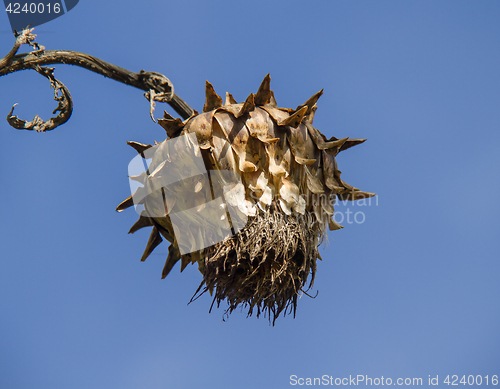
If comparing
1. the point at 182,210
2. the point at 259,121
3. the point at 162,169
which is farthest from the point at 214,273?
the point at 259,121

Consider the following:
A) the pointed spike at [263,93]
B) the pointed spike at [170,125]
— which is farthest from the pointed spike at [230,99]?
the pointed spike at [170,125]

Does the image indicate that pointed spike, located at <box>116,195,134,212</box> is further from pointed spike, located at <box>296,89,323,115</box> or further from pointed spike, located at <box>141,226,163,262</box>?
pointed spike, located at <box>296,89,323,115</box>

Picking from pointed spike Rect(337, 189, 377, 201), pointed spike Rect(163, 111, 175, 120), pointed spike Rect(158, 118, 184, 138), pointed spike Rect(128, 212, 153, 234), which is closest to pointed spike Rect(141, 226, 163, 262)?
pointed spike Rect(128, 212, 153, 234)

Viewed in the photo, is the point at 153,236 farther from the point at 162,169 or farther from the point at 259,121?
the point at 259,121

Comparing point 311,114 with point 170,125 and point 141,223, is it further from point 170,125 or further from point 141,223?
point 141,223

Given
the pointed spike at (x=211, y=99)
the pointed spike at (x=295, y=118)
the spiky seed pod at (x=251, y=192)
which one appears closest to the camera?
the spiky seed pod at (x=251, y=192)

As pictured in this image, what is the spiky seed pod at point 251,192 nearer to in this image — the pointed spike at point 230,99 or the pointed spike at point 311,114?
the pointed spike at point 311,114

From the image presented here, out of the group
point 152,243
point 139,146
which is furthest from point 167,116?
point 152,243
